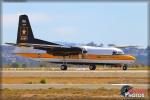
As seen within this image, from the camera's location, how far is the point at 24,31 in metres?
69.3

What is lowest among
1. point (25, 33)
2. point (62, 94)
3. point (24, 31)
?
point (62, 94)

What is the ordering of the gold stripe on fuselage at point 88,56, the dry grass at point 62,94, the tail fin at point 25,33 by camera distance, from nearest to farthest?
the dry grass at point 62,94, the gold stripe on fuselage at point 88,56, the tail fin at point 25,33

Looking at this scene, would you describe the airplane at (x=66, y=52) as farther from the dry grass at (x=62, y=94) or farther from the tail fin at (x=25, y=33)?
the dry grass at (x=62, y=94)

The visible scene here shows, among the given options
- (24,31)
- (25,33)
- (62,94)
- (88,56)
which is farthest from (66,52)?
(62,94)

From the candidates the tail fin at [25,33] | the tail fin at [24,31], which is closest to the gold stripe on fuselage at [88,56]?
the tail fin at [25,33]

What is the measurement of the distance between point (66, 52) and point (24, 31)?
6722mm

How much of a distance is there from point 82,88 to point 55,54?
36272 millimetres

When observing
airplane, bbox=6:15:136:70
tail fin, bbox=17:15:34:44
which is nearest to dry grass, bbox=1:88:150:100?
airplane, bbox=6:15:136:70

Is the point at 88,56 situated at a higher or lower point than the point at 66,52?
lower

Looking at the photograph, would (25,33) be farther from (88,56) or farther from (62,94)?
(62,94)

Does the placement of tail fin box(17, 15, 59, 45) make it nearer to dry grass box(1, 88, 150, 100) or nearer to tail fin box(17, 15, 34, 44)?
tail fin box(17, 15, 34, 44)

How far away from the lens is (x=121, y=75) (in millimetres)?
47281

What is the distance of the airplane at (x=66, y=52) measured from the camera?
67000mm

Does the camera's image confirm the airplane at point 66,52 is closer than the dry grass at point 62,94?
No
